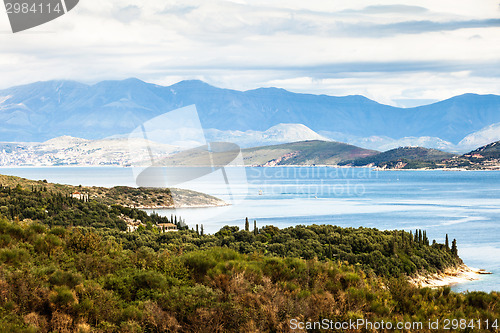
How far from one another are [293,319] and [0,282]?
784 cm

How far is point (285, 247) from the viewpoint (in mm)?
43938

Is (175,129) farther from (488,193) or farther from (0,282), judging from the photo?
(488,193)

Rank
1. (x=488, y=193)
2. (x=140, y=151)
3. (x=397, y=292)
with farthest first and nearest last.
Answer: (x=488, y=193) → (x=140, y=151) → (x=397, y=292)

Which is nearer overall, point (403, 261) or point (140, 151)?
point (140, 151)

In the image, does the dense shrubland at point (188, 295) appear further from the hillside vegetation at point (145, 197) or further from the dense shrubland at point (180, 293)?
the hillside vegetation at point (145, 197)

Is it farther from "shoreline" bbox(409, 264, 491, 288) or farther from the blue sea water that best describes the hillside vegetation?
"shoreline" bbox(409, 264, 491, 288)

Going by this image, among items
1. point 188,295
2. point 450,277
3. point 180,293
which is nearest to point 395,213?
point 450,277

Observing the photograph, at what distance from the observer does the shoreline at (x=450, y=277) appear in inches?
1788

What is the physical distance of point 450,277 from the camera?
4897 cm

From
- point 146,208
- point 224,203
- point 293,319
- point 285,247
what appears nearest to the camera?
point 293,319

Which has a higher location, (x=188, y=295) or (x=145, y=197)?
(x=188, y=295)

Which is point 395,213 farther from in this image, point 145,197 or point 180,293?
point 180,293

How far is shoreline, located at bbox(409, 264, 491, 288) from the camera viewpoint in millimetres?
45406

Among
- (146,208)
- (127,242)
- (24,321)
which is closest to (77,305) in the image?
(24,321)
